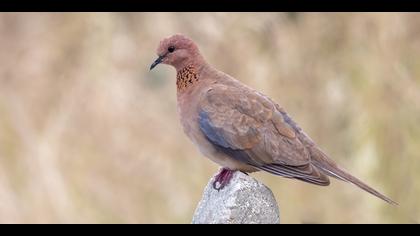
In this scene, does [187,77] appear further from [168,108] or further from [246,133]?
[168,108]

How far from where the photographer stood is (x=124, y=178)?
10367mm

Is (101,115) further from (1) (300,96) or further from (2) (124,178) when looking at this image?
(1) (300,96)

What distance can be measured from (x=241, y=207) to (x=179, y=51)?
4.21 ft

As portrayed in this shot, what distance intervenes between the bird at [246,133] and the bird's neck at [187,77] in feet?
0.05

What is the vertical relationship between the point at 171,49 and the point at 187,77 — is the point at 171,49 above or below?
above

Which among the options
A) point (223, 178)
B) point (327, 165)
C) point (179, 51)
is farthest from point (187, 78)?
point (327, 165)

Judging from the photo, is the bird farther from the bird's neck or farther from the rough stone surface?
the rough stone surface

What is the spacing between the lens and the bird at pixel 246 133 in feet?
16.6

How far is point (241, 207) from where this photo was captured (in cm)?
437

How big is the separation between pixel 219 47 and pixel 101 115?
1305mm

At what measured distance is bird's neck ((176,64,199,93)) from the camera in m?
5.43
